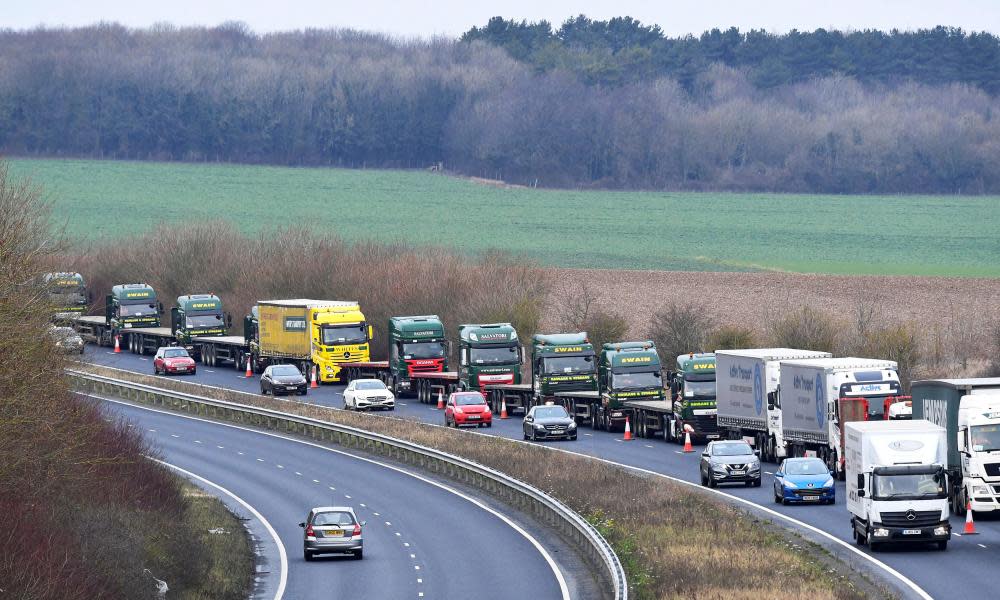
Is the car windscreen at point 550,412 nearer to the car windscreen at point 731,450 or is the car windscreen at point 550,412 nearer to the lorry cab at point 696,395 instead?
the lorry cab at point 696,395

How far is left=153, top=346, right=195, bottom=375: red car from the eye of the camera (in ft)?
289

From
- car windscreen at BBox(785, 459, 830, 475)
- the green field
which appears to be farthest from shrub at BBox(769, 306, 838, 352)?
the green field

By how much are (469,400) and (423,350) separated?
37.8ft

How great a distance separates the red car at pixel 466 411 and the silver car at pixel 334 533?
24935 millimetres

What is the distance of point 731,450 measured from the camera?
50.7 m

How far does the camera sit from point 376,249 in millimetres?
111438

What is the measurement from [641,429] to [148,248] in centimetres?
6952

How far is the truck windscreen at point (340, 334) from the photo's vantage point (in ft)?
269

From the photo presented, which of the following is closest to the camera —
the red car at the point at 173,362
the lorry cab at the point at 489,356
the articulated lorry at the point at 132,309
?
the lorry cab at the point at 489,356

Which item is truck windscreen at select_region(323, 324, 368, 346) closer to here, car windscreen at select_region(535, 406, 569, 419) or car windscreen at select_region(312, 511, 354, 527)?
car windscreen at select_region(535, 406, 569, 419)

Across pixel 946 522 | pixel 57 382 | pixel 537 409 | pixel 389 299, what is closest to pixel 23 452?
pixel 57 382

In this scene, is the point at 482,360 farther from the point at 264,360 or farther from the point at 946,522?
the point at 946,522

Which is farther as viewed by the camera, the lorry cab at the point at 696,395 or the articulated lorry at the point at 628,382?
the articulated lorry at the point at 628,382

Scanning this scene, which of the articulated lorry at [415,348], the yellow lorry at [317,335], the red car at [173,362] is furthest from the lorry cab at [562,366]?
the red car at [173,362]
